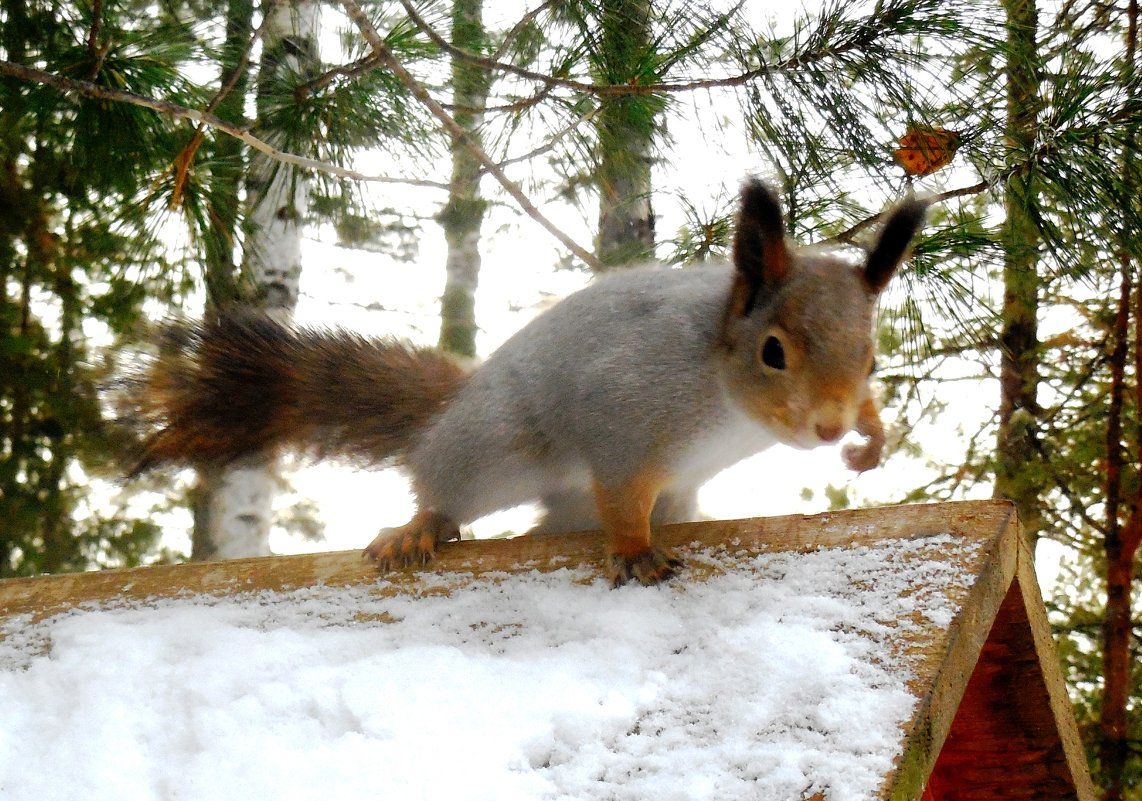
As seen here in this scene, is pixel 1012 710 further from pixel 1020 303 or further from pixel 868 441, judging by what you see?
pixel 1020 303

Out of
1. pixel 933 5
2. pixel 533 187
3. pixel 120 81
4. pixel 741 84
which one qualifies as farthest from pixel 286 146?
pixel 933 5

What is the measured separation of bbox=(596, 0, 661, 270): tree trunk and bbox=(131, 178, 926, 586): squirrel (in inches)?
14.4

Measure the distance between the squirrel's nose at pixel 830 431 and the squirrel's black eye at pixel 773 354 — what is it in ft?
0.31

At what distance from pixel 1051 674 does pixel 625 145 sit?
41.7 inches

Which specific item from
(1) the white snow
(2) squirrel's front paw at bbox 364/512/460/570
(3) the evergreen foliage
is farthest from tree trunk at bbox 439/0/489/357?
(1) the white snow

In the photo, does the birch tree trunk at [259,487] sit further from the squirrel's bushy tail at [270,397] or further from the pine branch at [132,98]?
the squirrel's bushy tail at [270,397]

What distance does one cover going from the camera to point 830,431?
97 centimetres

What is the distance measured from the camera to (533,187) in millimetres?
1846

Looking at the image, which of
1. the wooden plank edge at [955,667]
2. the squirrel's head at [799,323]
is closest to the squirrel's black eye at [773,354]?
the squirrel's head at [799,323]

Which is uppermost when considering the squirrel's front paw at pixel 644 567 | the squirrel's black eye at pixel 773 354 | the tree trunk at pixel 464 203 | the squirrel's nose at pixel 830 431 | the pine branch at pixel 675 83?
the tree trunk at pixel 464 203

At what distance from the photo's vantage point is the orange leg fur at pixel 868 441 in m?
1.18

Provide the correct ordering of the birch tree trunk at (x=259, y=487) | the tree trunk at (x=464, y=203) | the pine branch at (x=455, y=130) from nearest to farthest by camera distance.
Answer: the pine branch at (x=455, y=130)
the tree trunk at (x=464, y=203)
the birch tree trunk at (x=259, y=487)

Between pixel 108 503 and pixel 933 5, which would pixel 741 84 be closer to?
pixel 933 5

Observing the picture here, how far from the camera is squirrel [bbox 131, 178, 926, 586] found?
1062mm
